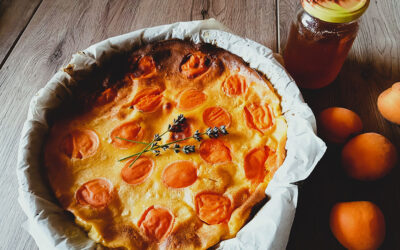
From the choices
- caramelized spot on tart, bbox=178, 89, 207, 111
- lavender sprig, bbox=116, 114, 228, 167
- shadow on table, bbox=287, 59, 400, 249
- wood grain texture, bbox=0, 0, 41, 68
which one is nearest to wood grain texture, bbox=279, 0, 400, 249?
shadow on table, bbox=287, 59, 400, 249

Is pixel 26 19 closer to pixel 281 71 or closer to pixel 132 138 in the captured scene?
pixel 132 138

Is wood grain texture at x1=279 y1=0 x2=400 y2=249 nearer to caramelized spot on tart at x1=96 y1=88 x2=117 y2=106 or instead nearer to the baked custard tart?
the baked custard tart

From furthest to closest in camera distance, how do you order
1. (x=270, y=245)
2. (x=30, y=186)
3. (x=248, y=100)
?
(x=248, y=100), (x=30, y=186), (x=270, y=245)

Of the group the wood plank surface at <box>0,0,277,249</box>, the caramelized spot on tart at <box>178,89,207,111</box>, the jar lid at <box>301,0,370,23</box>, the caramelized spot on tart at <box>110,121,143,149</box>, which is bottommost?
the caramelized spot on tart at <box>178,89,207,111</box>

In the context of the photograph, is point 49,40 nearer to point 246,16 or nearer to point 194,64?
point 194,64

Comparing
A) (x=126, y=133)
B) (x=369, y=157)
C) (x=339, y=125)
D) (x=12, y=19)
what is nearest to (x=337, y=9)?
(x=339, y=125)

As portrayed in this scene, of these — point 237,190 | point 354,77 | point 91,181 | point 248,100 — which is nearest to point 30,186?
point 91,181

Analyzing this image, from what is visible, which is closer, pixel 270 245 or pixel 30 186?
pixel 270 245

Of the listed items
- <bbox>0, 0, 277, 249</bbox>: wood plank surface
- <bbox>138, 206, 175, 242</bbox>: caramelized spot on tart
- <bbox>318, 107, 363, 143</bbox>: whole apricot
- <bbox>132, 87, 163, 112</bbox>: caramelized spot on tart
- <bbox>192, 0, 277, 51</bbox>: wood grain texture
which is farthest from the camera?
<bbox>192, 0, 277, 51</bbox>: wood grain texture
